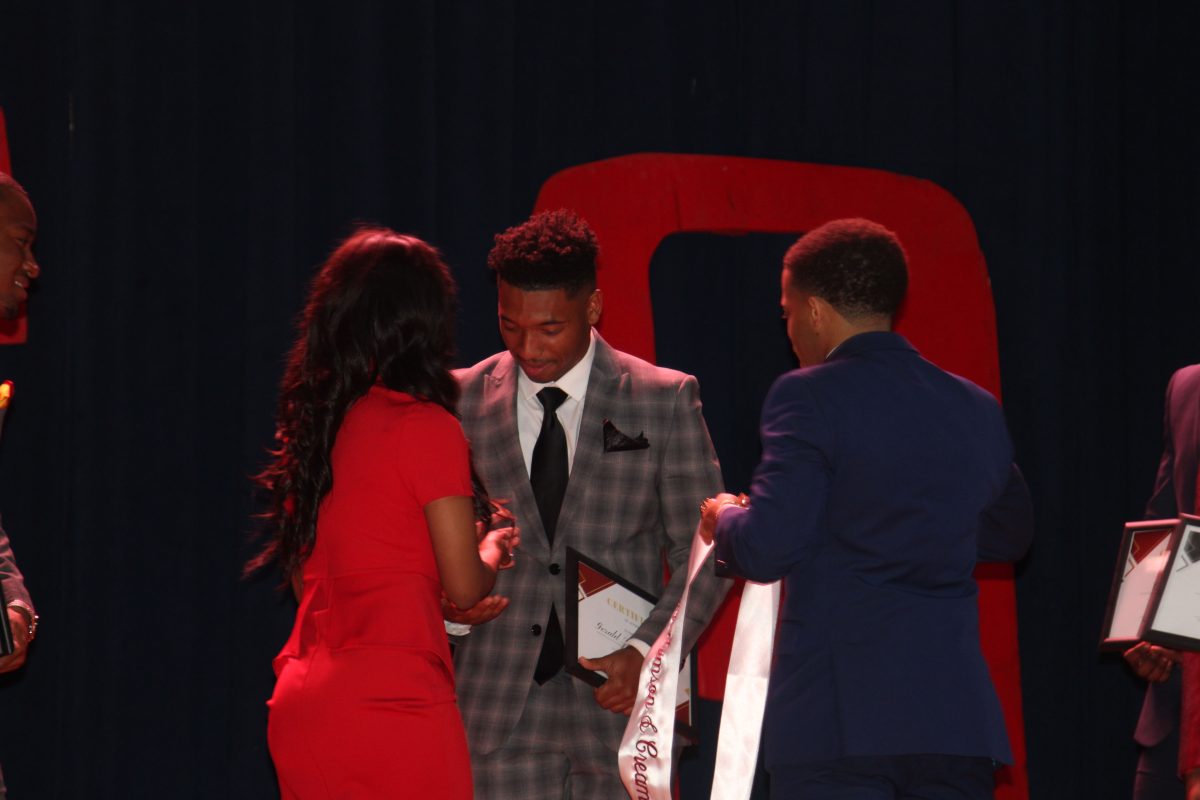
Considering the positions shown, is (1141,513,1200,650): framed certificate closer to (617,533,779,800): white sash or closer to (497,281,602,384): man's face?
(617,533,779,800): white sash

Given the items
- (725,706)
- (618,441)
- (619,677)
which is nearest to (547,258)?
(618,441)

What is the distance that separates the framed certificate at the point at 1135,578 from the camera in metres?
2.87

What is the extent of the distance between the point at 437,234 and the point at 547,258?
1.14m

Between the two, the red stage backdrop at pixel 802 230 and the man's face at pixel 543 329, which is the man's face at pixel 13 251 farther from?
the red stage backdrop at pixel 802 230

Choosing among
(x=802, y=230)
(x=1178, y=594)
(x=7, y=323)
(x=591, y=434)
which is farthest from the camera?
(x=802, y=230)

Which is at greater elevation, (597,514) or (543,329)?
(543,329)

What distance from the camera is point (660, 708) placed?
285 cm

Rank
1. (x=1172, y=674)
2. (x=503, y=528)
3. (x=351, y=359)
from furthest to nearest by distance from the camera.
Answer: (x=1172, y=674) < (x=503, y=528) < (x=351, y=359)

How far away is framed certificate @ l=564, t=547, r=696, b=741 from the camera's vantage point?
284 centimetres

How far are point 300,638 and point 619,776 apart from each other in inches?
34.6

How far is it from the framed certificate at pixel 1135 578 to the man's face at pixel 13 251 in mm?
2393

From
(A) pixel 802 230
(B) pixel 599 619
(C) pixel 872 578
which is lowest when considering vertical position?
(B) pixel 599 619

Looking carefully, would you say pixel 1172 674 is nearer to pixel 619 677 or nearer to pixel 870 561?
pixel 870 561

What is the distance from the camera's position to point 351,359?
245 cm
